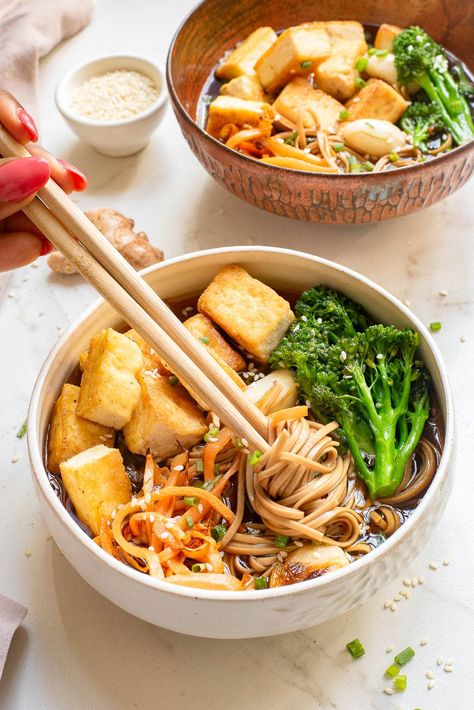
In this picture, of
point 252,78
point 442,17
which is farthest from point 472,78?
point 252,78

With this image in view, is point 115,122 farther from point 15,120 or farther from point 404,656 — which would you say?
point 404,656

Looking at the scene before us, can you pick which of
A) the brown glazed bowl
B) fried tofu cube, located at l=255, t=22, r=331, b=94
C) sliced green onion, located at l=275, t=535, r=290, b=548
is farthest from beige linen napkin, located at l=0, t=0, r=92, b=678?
sliced green onion, located at l=275, t=535, r=290, b=548

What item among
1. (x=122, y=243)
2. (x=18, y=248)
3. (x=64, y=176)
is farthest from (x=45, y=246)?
(x=122, y=243)

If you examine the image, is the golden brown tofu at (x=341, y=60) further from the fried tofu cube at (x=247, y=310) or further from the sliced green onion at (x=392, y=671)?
the sliced green onion at (x=392, y=671)

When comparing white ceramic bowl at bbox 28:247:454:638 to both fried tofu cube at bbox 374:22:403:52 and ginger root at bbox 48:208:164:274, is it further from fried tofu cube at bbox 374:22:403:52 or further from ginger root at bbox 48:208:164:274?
fried tofu cube at bbox 374:22:403:52

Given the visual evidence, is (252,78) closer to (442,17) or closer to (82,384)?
(442,17)

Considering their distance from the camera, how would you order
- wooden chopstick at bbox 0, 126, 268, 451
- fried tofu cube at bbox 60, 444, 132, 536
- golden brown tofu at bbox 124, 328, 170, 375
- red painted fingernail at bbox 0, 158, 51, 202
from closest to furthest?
red painted fingernail at bbox 0, 158, 51, 202, wooden chopstick at bbox 0, 126, 268, 451, fried tofu cube at bbox 60, 444, 132, 536, golden brown tofu at bbox 124, 328, 170, 375

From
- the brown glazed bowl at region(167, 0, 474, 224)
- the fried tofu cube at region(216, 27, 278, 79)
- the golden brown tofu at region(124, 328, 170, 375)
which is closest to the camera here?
the golden brown tofu at region(124, 328, 170, 375)
